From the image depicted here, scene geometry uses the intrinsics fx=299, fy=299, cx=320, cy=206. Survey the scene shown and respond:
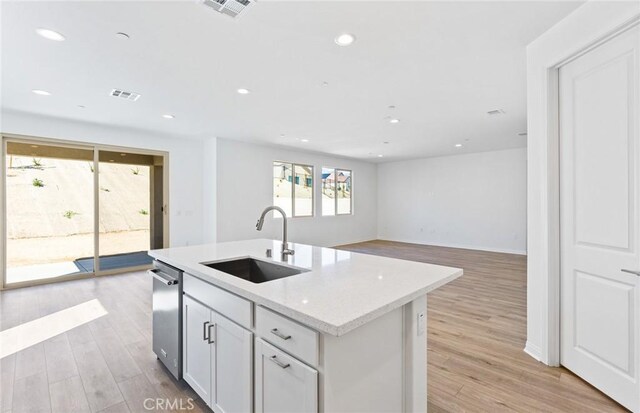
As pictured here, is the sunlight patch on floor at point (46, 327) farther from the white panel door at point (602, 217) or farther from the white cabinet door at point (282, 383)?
the white panel door at point (602, 217)

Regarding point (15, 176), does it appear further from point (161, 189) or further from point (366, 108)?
point (366, 108)

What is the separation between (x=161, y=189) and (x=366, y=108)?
4403 mm

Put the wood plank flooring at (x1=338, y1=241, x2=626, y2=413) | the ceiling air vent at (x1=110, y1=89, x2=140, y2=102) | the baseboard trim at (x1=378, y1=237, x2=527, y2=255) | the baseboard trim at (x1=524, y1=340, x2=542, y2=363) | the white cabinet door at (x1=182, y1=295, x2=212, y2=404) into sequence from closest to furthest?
the white cabinet door at (x1=182, y1=295, x2=212, y2=404) → the wood plank flooring at (x1=338, y1=241, x2=626, y2=413) → the baseboard trim at (x1=524, y1=340, x2=542, y2=363) → the ceiling air vent at (x1=110, y1=89, x2=140, y2=102) → the baseboard trim at (x1=378, y1=237, x2=527, y2=255)

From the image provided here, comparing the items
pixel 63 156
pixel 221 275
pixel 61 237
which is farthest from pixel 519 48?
pixel 61 237

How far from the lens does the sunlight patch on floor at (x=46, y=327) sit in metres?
2.73

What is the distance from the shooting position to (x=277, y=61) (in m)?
2.75

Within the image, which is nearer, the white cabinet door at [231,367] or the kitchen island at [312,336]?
the kitchen island at [312,336]

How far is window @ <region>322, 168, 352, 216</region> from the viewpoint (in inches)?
339

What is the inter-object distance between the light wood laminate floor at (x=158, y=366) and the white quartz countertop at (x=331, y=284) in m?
0.91

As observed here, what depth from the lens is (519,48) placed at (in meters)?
2.55

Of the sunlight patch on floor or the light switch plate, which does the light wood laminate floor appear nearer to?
the sunlight patch on floor

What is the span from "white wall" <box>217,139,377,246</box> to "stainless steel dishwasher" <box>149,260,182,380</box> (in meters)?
3.91

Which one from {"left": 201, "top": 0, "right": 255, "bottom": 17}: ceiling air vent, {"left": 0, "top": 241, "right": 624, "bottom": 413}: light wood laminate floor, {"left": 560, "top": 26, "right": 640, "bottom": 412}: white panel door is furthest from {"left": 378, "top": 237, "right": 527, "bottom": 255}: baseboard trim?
{"left": 201, "top": 0, "right": 255, "bottom": 17}: ceiling air vent

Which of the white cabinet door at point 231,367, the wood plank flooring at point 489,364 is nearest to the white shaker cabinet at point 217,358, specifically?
the white cabinet door at point 231,367
